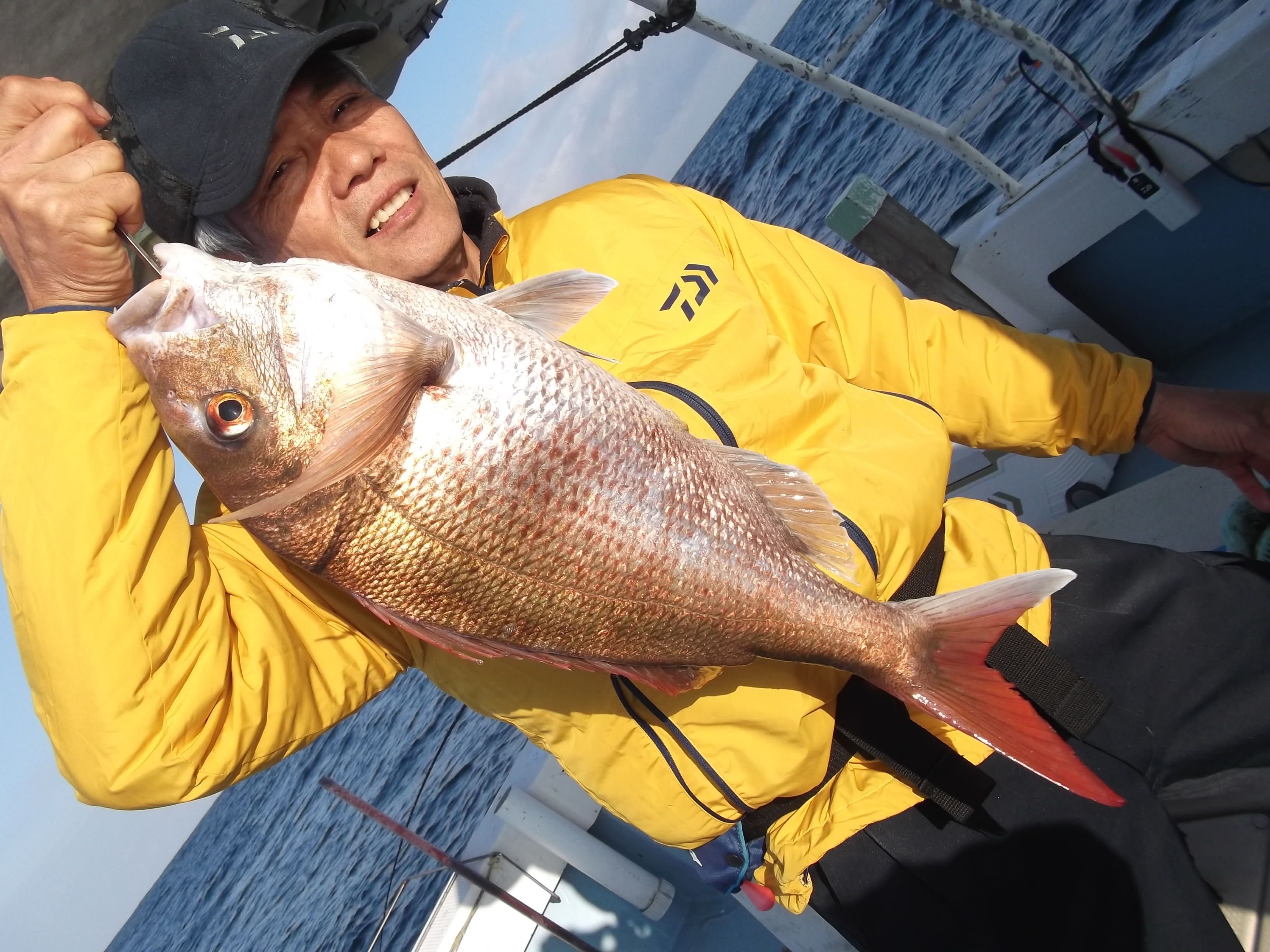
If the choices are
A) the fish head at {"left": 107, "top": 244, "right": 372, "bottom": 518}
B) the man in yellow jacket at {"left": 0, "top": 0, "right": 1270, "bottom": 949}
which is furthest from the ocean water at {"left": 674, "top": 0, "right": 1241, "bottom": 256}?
the fish head at {"left": 107, "top": 244, "right": 372, "bottom": 518}

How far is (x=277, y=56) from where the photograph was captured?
1721 mm

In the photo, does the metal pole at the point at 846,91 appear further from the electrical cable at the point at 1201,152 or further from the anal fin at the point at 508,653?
the anal fin at the point at 508,653

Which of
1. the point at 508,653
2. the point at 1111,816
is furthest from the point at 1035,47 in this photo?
the point at 508,653

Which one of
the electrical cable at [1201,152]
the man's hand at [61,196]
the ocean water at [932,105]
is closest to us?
the man's hand at [61,196]

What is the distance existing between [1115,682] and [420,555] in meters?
1.91

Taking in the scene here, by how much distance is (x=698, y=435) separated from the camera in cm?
183

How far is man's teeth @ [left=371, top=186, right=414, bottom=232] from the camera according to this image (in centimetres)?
198

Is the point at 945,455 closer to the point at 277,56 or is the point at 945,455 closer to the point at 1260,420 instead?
the point at 1260,420

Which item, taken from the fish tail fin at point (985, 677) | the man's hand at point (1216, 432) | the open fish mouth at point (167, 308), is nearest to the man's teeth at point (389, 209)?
the open fish mouth at point (167, 308)

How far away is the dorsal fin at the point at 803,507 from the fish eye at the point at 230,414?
39.1 inches

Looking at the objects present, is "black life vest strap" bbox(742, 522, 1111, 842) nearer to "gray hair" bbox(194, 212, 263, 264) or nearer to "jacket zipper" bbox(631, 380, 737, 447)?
"jacket zipper" bbox(631, 380, 737, 447)

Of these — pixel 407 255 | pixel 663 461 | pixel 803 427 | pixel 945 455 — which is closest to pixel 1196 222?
pixel 945 455

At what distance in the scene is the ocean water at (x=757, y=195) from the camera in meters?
8.40

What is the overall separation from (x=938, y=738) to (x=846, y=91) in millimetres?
3806
